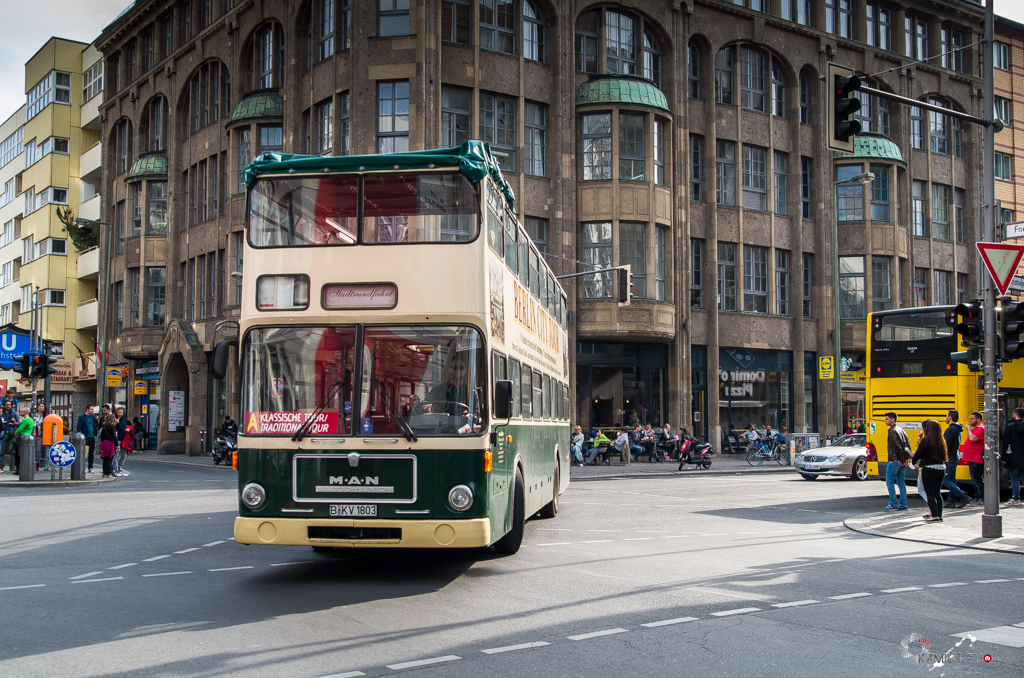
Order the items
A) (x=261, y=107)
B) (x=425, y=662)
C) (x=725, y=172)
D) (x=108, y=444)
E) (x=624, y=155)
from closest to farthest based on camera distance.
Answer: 1. (x=425, y=662)
2. (x=108, y=444)
3. (x=624, y=155)
4. (x=261, y=107)
5. (x=725, y=172)

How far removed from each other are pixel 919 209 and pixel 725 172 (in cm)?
1168

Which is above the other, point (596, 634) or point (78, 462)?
point (78, 462)

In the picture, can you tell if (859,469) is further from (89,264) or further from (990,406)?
(89,264)

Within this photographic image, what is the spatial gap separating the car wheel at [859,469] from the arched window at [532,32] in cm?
1840

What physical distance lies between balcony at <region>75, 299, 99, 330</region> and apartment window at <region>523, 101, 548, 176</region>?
1159 inches

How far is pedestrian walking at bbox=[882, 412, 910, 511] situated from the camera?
1669cm

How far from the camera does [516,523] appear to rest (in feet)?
37.3

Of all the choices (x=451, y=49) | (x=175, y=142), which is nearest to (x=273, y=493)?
(x=451, y=49)

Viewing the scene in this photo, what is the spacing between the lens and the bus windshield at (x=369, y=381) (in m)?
9.10

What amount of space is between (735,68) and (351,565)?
3497cm

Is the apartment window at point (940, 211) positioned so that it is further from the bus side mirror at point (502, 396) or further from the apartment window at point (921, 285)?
the bus side mirror at point (502, 396)

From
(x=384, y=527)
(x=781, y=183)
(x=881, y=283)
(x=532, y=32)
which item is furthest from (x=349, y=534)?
(x=881, y=283)

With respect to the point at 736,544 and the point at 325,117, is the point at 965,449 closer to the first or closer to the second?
the point at 736,544

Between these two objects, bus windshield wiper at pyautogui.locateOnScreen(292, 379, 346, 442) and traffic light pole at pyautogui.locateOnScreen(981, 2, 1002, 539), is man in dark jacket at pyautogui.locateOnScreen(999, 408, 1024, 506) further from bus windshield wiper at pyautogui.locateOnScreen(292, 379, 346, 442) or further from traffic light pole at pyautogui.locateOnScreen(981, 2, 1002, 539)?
bus windshield wiper at pyautogui.locateOnScreen(292, 379, 346, 442)
